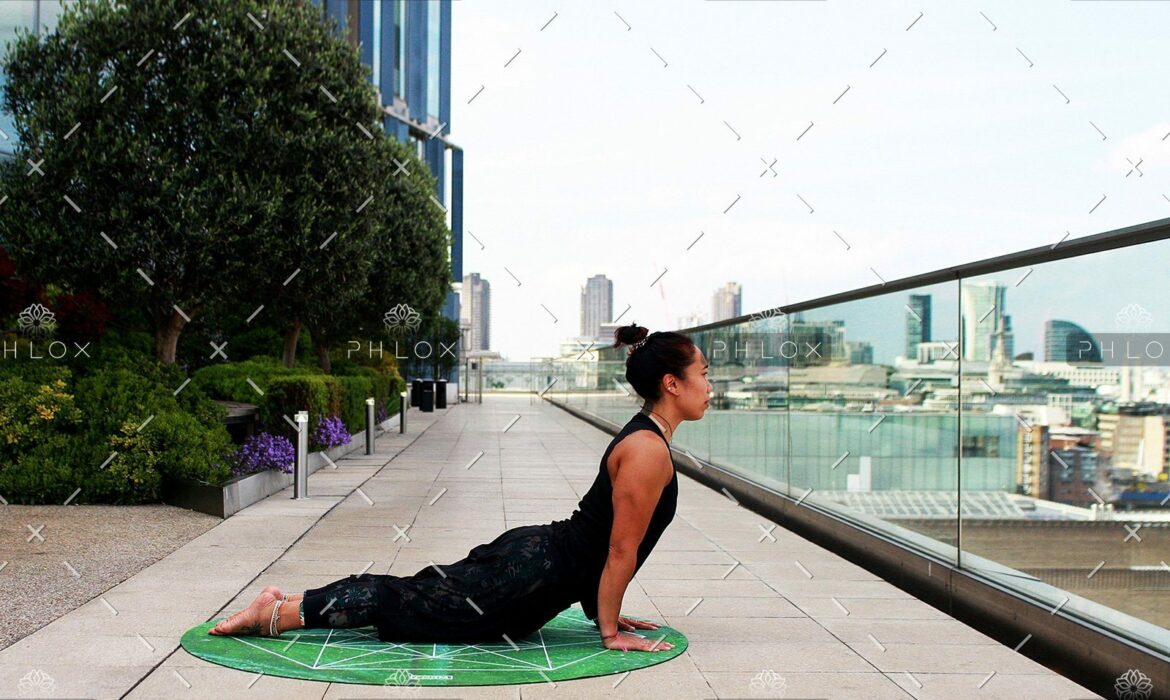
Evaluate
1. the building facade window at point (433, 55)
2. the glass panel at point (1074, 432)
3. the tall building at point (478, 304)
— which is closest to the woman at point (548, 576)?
the glass panel at point (1074, 432)

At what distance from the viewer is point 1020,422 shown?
5891mm

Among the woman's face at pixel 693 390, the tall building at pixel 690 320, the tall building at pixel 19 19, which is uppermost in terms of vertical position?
the tall building at pixel 19 19

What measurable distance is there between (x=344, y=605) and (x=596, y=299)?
67171 mm

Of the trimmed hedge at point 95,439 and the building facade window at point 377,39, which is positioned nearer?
the trimmed hedge at point 95,439

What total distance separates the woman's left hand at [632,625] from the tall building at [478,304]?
6425cm

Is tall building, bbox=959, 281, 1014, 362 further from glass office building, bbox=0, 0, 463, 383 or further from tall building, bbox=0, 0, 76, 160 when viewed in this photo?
glass office building, bbox=0, 0, 463, 383

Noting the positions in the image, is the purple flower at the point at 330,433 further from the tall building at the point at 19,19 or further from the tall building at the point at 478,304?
the tall building at the point at 478,304

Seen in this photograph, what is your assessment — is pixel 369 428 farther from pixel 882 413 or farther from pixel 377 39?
pixel 377 39

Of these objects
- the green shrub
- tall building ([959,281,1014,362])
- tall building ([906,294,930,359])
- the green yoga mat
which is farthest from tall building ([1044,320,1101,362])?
the green shrub

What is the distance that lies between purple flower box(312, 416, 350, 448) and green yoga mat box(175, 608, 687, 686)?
11054mm

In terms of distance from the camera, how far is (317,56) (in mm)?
16562

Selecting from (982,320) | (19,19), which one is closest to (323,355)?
(19,19)

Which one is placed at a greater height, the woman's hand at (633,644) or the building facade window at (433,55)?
the building facade window at (433,55)

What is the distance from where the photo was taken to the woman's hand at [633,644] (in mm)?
5023
